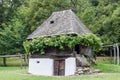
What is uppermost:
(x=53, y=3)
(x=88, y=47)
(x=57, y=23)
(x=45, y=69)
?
(x=53, y=3)

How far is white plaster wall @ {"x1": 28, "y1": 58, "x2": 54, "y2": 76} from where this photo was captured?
2906 centimetres

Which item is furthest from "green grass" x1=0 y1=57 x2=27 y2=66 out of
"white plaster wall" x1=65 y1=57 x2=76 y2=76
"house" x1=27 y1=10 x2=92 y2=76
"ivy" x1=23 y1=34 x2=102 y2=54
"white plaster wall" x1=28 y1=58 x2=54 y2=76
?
"white plaster wall" x1=65 y1=57 x2=76 y2=76

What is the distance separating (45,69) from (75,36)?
454cm

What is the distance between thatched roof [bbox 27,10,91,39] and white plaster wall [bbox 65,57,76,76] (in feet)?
8.38

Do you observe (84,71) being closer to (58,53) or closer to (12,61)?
(58,53)

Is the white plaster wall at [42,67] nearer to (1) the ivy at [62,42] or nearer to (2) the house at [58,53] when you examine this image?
(2) the house at [58,53]

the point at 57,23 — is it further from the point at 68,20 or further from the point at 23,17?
the point at 23,17

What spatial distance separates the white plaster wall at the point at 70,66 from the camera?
27.1 meters

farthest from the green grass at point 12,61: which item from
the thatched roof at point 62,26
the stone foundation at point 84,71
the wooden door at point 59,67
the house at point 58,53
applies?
the stone foundation at point 84,71

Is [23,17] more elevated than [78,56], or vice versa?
[23,17]

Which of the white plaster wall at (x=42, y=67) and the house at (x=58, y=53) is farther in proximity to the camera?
the white plaster wall at (x=42, y=67)

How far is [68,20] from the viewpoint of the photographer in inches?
1192

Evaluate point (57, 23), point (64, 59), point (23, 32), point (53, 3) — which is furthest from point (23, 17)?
point (64, 59)

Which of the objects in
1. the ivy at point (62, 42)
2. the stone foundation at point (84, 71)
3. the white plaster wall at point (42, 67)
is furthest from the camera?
the white plaster wall at point (42, 67)
